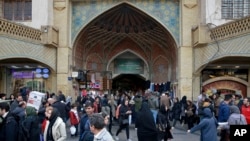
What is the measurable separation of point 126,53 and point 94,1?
7.22 metres

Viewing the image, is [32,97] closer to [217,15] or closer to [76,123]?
[76,123]

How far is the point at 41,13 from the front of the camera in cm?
2014

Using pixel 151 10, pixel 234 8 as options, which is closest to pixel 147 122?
pixel 234 8

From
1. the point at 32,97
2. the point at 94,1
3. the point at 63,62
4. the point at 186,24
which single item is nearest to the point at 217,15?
the point at 186,24

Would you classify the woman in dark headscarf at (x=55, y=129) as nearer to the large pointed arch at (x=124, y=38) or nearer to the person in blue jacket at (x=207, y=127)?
the person in blue jacket at (x=207, y=127)

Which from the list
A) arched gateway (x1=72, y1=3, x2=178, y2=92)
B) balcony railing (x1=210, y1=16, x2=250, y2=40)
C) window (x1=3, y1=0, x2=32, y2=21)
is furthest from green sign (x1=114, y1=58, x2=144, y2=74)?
balcony railing (x1=210, y1=16, x2=250, y2=40)

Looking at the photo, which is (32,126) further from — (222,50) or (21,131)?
(222,50)

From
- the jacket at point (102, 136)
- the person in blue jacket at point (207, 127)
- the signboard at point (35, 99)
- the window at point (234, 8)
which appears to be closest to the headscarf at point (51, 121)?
the jacket at point (102, 136)

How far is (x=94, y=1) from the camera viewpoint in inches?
828

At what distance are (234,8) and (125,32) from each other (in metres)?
8.12

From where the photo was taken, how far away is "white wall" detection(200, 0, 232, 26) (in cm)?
1920

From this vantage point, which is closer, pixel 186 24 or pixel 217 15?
pixel 217 15

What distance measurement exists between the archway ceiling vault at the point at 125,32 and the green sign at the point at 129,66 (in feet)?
4.23

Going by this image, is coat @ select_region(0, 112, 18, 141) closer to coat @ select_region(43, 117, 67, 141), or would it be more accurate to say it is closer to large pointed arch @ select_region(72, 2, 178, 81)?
coat @ select_region(43, 117, 67, 141)
